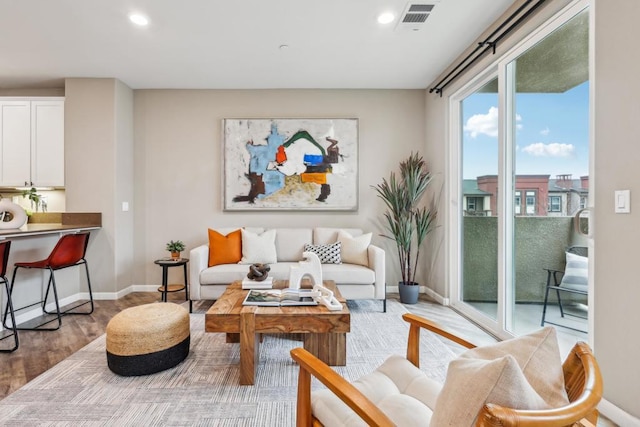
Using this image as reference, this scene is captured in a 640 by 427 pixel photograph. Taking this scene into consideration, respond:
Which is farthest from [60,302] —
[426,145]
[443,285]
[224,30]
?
[426,145]

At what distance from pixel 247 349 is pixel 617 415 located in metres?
2.05

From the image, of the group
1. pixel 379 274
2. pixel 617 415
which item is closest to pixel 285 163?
pixel 379 274

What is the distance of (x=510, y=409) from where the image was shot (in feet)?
2.16

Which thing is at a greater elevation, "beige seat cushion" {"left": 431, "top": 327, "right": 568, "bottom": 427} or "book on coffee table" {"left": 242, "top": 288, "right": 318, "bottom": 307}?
"beige seat cushion" {"left": 431, "top": 327, "right": 568, "bottom": 427}

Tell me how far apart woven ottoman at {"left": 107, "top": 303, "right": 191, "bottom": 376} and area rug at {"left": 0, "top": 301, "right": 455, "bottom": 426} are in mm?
75

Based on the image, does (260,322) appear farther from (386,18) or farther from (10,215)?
(10,215)

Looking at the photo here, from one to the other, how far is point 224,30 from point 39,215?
364 centimetres

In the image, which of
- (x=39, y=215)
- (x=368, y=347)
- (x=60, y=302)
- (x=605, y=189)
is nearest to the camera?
(x=605, y=189)

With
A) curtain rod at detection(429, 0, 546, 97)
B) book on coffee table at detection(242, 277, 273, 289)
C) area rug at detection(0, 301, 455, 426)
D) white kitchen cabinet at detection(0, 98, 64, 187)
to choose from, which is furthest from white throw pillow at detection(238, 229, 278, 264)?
curtain rod at detection(429, 0, 546, 97)

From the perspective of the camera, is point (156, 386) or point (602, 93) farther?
point (156, 386)

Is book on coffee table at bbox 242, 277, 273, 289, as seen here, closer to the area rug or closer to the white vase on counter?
the area rug

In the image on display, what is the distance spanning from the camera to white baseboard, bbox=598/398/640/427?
1.65 meters

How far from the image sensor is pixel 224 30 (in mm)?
3031

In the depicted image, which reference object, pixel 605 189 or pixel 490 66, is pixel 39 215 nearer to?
pixel 490 66
